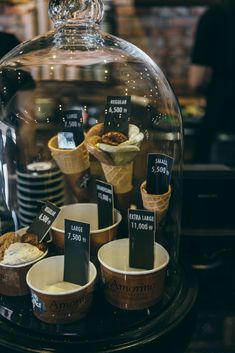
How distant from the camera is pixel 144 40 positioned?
12.6ft

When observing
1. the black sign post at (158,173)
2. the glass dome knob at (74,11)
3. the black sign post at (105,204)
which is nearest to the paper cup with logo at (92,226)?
the black sign post at (105,204)

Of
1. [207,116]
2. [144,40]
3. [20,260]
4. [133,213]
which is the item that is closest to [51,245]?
[20,260]

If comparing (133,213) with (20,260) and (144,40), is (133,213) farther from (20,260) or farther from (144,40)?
(144,40)

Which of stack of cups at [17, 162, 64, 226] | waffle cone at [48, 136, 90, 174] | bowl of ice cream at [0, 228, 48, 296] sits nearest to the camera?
bowl of ice cream at [0, 228, 48, 296]

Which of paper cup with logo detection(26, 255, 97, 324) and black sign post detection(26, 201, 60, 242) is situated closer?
paper cup with logo detection(26, 255, 97, 324)

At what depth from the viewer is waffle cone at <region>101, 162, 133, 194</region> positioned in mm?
1159

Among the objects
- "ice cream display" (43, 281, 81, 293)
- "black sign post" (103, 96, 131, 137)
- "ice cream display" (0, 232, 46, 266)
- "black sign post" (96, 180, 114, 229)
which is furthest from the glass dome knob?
"ice cream display" (43, 281, 81, 293)

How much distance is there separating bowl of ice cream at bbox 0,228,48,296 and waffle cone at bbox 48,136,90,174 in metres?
0.21

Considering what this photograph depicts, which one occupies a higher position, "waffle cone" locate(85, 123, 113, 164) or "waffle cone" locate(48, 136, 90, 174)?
"waffle cone" locate(85, 123, 113, 164)

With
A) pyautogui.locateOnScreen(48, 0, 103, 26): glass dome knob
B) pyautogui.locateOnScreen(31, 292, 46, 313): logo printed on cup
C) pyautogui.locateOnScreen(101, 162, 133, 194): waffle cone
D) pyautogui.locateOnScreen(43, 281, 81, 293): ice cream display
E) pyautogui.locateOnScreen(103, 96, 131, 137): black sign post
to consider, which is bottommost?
pyautogui.locateOnScreen(43, 281, 81, 293): ice cream display

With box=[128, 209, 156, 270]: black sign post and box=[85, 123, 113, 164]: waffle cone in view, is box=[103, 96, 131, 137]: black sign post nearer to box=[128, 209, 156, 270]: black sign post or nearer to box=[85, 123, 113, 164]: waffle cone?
box=[85, 123, 113, 164]: waffle cone

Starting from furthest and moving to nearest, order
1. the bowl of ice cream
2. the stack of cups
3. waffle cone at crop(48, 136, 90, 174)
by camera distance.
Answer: the stack of cups, waffle cone at crop(48, 136, 90, 174), the bowl of ice cream

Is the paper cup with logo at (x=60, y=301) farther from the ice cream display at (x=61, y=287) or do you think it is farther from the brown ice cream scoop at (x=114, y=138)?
the brown ice cream scoop at (x=114, y=138)

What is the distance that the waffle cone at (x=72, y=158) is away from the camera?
1.21 metres
